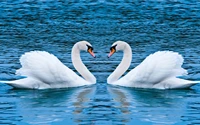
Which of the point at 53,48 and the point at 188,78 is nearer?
the point at 188,78

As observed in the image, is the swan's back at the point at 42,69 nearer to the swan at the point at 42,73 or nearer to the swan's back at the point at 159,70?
the swan at the point at 42,73

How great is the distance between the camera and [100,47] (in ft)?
83.0

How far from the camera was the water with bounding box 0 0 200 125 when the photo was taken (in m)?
15.1

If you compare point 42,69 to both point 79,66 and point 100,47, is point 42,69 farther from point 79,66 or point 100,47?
point 100,47

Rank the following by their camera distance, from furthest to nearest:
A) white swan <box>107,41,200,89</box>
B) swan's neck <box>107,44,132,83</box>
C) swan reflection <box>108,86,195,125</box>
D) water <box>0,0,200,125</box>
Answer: swan's neck <box>107,44,132,83</box>, white swan <box>107,41,200,89</box>, water <box>0,0,200,125</box>, swan reflection <box>108,86,195,125</box>

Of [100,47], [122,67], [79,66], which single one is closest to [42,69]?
[79,66]

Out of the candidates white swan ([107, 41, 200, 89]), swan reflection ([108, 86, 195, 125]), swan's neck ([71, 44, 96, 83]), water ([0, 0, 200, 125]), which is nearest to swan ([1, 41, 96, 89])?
water ([0, 0, 200, 125])

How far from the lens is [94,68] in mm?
20938

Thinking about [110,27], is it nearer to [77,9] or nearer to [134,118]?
[77,9]

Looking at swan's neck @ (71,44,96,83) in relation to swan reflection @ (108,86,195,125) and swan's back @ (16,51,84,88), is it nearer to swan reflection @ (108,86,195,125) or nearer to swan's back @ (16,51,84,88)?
swan reflection @ (108,86,195,125)

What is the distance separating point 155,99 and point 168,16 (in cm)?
1841

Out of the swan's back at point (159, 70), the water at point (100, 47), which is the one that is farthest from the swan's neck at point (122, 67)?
the swan's back at point (159, 70)

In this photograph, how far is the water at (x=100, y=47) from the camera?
15062 mm

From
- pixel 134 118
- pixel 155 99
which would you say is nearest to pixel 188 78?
pixel 155 99
